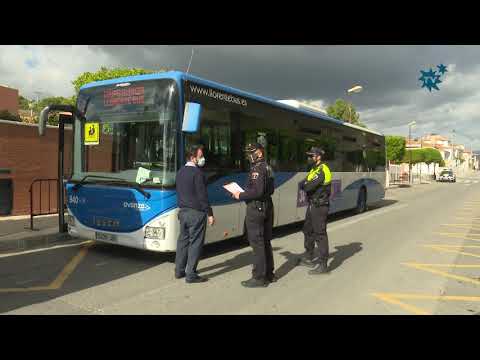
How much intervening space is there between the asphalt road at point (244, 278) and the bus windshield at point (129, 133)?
1510 millimetres

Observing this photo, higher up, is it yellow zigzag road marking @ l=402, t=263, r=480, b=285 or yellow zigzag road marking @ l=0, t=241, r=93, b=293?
yellow zigzag road marking @ l=0, t=241, r=93, b=293

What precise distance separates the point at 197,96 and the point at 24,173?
6.96 m

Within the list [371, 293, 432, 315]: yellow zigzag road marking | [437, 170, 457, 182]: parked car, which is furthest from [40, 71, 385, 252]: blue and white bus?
[437, 170, 457, 182]: parked car

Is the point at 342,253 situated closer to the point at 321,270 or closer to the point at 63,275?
the point at 321,270

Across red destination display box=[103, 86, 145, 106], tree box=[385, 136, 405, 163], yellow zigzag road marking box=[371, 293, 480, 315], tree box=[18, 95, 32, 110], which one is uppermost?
tree box=[18, 95, 32, 110]

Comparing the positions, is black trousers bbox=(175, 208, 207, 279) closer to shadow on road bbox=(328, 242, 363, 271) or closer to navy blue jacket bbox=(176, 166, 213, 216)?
navy blue jacket bbox=(176, 166, 213, 216)

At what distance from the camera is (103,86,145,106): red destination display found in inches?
255

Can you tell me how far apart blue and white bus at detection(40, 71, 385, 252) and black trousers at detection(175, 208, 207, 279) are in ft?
2.06

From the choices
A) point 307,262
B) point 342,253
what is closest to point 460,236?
point 342,253

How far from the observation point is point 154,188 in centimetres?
623

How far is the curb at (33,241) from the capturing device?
25.4ft

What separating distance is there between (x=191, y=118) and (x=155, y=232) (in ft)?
6.06

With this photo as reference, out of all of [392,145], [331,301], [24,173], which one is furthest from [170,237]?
[392,145]

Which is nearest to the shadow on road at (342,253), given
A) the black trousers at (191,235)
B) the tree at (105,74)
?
the black trousers at (191,235)
